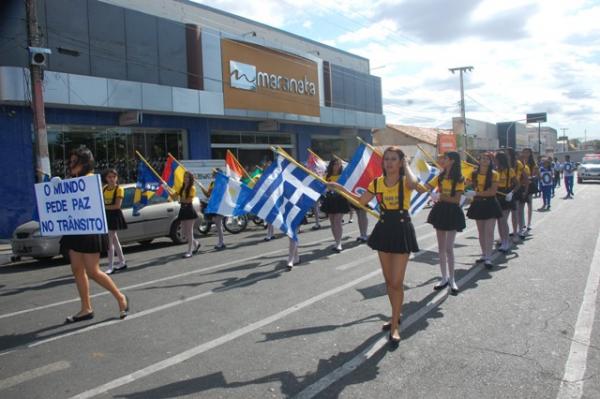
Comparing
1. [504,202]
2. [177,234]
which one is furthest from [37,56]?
[504,202]

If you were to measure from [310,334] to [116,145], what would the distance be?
1587 centimetres

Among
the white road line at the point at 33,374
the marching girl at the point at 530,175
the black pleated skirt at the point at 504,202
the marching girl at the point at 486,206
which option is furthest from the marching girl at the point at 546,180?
the white road line at the point at 33,374

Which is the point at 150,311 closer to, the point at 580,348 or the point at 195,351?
the point at 195,351

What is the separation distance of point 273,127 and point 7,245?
1393 centimetres

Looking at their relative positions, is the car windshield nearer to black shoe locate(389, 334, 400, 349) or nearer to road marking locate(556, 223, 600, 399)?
road marking locate(556, 223, 600, 399)

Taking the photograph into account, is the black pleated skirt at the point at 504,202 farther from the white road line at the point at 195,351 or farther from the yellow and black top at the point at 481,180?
the white road line at the point at 195,351

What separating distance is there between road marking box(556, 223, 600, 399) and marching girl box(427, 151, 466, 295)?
1.53 meters

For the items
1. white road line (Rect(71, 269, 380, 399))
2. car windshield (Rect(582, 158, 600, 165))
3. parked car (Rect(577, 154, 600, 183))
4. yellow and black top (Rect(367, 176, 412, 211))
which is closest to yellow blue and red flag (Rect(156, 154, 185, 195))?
white road line (Rect(71, 269, 380, 399))

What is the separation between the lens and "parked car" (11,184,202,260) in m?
10.4

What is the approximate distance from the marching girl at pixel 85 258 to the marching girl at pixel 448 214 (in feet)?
13.5

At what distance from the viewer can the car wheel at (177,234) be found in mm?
12500

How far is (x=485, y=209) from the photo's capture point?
26.2 feet

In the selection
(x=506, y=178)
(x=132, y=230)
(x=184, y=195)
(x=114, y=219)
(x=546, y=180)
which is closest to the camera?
(x=114, y=219)

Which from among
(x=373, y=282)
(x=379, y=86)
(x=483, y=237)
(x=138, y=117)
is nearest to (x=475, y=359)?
(x=373, y=282)
